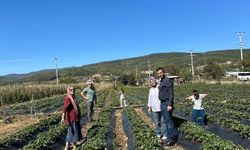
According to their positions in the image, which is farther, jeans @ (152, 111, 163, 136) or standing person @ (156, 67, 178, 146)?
jeans @ (152, 111, 163, 136)

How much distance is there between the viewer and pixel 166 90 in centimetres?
1264

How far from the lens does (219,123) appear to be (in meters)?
15.8

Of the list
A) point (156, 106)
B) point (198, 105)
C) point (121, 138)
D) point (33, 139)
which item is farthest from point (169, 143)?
point (33, 139)

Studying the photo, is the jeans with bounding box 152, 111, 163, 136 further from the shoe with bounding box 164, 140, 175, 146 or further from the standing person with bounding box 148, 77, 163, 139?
the shoe with bounding box 164, 140, 175, 146

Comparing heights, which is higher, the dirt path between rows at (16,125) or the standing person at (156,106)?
the standing person at (156,106)

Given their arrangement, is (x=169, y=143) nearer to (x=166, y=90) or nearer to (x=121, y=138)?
(x=166, y=90)

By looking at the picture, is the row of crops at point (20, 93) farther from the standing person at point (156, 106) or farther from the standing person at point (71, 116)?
the standing person at point (156, 106)

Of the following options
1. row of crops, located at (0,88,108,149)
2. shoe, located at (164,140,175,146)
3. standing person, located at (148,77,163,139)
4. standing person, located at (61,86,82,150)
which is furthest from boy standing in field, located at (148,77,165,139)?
row of crops, located at (0,88,108,149)

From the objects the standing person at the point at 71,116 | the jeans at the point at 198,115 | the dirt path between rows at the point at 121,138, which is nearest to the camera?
the standing person at the point at 71,116

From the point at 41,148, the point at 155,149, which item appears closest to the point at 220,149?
the point at 155,149

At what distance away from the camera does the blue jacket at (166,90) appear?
12.5 m

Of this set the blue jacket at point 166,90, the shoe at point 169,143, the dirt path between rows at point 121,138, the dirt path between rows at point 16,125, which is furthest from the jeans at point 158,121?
the dirt path between rows at point 16,125

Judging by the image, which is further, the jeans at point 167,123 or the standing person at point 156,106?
the standing person at point 156,106

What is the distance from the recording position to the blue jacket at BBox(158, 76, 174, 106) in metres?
12.5
